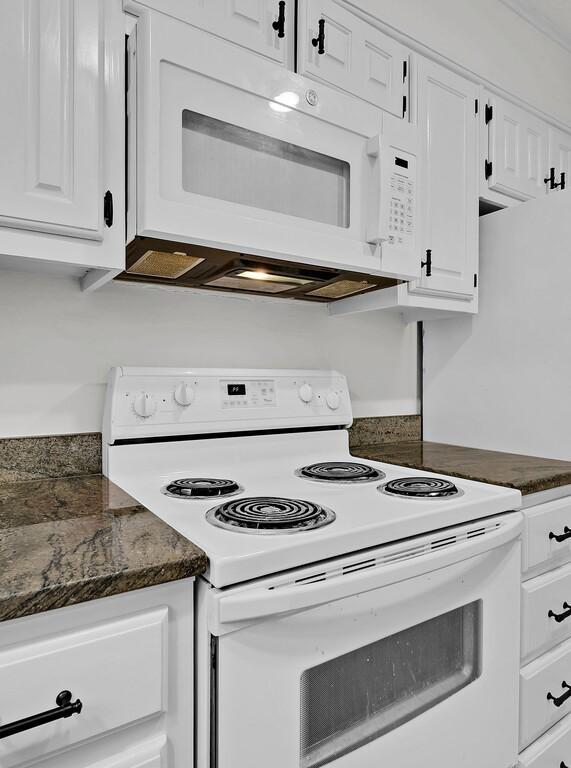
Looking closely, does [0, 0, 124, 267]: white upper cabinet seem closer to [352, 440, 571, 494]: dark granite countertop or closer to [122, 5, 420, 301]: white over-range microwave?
[122, 5, 420, 301]: white over-range microwave

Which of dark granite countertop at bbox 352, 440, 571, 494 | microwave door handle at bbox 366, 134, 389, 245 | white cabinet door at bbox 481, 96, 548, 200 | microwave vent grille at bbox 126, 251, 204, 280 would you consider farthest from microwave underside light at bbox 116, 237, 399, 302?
white cabinet door at bbox 481, 96, 548, 200

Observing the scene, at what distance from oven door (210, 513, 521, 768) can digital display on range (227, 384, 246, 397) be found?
696 mm

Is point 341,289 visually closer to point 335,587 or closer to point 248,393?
point 248,393

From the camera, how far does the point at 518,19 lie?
212 centimetres

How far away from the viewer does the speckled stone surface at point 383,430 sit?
1898 mm

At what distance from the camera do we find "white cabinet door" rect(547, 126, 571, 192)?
2031mm

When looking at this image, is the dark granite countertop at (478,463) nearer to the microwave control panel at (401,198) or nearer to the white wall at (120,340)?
the white wall at (120,340)

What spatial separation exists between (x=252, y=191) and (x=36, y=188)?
47 cm

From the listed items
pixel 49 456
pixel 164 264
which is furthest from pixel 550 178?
pixel 49 456

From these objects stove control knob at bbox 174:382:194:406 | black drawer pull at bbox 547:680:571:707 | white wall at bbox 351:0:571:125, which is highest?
white wall at bbox 351:0:571:125

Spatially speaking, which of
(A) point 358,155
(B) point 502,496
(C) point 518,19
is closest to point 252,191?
(A) point 358,155

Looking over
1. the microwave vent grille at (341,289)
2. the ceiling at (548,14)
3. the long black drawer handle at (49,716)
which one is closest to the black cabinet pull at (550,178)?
the ceiling at (548,14)

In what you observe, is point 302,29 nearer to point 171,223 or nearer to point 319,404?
point 171,223

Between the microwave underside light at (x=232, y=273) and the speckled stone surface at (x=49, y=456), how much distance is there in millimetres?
455
